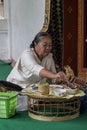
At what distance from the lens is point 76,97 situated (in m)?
2.14

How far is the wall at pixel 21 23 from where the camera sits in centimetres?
565

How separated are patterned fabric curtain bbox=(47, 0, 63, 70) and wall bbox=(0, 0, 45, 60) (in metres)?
0.60

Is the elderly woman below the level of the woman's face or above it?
below

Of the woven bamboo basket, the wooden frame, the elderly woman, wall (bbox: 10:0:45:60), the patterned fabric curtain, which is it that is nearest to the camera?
the woven bamboo basket

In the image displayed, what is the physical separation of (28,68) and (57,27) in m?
2.12

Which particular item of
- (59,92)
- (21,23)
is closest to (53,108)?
(59,92)

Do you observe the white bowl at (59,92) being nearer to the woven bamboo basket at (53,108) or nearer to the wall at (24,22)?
the woven bamboo basket at (53,108)

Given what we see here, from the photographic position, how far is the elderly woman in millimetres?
2543

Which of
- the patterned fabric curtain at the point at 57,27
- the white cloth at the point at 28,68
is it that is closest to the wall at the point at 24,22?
the patterned fabric curtain at the point at 57,27

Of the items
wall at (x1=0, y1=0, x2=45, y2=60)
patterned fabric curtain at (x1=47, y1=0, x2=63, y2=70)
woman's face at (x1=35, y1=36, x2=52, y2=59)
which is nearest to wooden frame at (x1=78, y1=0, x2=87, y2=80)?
patterned fabric curtain at (x1=47, y1=0, x2=63, y2=70)

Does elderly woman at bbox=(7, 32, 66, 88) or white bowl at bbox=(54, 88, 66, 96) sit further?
elderly woman at bbox=(7, 32, 66, 88)

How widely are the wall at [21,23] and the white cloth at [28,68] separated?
251 cm

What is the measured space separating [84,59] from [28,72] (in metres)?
2.12

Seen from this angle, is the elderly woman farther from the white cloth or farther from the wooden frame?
the wooden frame
